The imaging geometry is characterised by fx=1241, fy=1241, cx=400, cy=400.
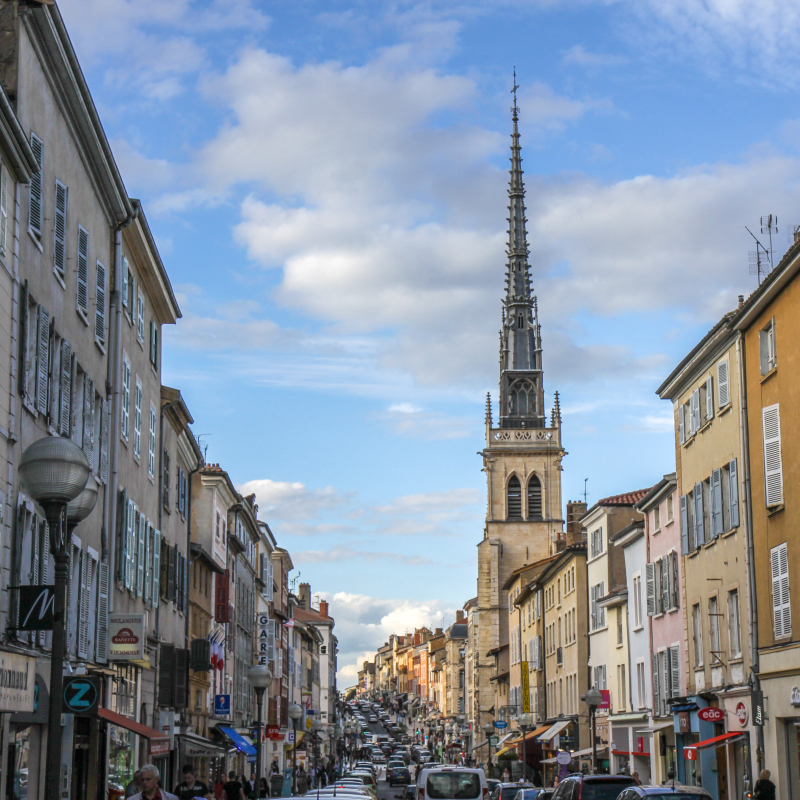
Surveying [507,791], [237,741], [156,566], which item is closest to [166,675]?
[156,566]

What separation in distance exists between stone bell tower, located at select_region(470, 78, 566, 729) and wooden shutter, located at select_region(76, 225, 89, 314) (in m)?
83.0

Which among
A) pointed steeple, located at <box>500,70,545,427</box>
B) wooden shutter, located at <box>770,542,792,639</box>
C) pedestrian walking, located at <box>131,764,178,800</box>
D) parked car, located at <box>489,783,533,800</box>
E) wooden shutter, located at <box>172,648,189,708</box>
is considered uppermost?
pointed steeple, located at <box>500,70,545,427</box>

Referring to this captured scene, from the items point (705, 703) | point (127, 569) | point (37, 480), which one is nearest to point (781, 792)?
point (705, 703)

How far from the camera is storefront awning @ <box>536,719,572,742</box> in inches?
2265

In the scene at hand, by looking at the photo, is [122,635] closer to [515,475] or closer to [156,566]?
[156,566]

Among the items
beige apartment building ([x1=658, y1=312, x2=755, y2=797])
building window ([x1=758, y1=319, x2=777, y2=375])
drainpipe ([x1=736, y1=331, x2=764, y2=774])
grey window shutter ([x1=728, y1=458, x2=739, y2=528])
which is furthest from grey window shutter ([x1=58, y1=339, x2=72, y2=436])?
grey window shutter ([x1=728, y1=458, x2=739, y2=528])

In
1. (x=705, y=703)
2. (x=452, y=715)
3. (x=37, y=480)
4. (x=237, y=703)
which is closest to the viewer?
(x=37, y=480)

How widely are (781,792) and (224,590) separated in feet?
89.2

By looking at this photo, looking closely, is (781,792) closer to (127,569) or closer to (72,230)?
(127,569)

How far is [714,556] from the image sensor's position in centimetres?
3158

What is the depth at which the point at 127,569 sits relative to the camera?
2578 centimetres

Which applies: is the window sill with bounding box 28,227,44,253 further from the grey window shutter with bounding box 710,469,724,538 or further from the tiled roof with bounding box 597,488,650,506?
the tiled roof with bounding box 597,488,650,506

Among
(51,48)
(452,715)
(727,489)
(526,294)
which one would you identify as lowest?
(452,715)

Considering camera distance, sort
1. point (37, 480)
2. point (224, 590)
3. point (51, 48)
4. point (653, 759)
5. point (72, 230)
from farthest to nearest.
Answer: point (224, 590)
point (653, 759)
point (72, 230)
point (51, 48)
point (37, 480)
